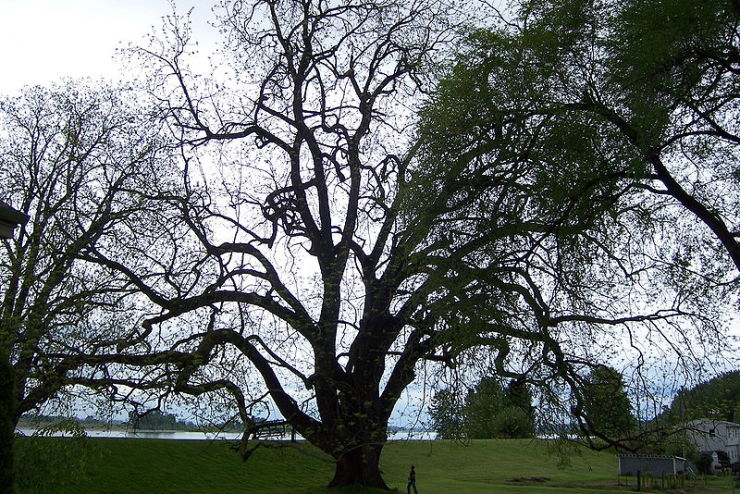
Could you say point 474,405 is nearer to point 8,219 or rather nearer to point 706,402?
point 706,402

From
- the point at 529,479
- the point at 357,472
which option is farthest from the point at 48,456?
the point at 529,479

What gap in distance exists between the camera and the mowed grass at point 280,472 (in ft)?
76.5

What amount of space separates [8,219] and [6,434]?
8.80ft

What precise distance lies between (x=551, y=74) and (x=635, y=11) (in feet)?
4.27

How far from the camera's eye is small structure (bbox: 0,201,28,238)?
7.82 meters

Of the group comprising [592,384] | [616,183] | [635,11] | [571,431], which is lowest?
[571,431]

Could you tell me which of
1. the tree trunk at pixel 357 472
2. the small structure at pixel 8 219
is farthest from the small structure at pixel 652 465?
the small structure at pixel 8 219

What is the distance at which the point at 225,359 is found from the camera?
47.5ft

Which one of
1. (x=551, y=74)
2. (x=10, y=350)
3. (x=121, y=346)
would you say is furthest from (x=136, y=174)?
(x=551, y=74)

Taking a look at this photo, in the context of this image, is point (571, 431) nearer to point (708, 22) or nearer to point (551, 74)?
point (551, 74)

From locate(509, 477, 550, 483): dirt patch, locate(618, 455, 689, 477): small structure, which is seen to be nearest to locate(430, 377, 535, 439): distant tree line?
locate(509, 477, 550, 483): dirt patch

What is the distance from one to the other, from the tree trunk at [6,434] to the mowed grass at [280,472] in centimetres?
545

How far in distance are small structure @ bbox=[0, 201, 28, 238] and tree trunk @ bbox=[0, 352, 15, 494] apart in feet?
6.15

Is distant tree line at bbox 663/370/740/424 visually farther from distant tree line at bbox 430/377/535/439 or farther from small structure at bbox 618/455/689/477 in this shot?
small structure at bbox 618/455/689/477
